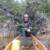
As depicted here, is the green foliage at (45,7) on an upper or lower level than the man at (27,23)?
upper

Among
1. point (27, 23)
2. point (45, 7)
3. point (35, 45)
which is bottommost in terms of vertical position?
point (35, 45)

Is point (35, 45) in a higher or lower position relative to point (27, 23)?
lower

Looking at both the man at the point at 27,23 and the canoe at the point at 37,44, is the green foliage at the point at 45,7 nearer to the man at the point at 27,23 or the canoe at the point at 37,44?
the man at the point at 27,23

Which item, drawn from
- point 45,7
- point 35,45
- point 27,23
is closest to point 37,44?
point 35,45

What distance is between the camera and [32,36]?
1400mm

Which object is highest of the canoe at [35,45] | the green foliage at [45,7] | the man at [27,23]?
the green foliage at [45,7]

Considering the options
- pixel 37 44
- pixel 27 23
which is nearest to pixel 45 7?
pixel 27 23

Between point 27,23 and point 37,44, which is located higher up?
point 27,23

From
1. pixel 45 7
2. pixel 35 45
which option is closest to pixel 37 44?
pixel 35 45

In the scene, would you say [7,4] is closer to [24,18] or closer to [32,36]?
[24,18]

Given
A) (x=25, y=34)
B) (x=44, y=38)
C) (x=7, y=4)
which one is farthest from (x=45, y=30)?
(x=7, y=4)

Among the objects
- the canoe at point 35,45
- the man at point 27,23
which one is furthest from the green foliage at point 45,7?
the canoe at point 35,45

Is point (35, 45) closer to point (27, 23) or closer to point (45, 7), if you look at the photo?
point (27, 23)

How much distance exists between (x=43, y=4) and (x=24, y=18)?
0.21 metres
